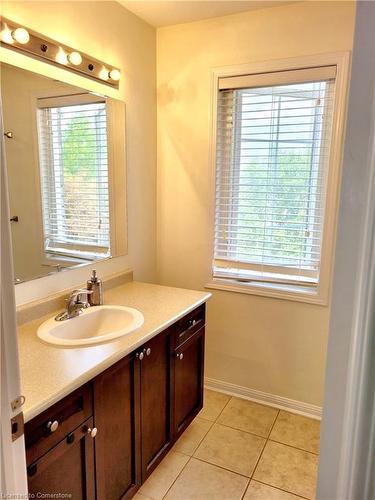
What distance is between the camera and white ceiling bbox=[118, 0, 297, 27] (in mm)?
2125

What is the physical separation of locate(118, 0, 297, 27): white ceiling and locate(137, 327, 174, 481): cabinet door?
1.89m

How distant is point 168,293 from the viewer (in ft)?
7.07

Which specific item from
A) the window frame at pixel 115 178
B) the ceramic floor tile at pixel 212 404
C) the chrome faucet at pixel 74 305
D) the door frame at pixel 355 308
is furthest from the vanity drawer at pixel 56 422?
the ceramic floor tile at pixel 212 404

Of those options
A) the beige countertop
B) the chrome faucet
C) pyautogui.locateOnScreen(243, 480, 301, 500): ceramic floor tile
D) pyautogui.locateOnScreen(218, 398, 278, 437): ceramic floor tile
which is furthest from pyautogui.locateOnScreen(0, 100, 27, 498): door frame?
pyautogui.locateOnScreen(218, 398, 278, 437): ceramic floor tile

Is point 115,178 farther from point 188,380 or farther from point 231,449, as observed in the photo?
point 231,449

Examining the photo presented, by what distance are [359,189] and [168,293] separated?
1.76 meters

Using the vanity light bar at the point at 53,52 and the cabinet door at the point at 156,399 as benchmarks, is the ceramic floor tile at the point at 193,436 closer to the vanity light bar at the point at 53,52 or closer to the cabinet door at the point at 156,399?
the cabinet door at the point at 156,399

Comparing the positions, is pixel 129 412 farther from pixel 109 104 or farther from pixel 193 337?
pixel 109 104

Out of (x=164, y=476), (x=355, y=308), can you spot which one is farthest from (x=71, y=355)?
(x=355, y=308)

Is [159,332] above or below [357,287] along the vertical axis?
below

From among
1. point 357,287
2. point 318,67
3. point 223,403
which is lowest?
point 223,403

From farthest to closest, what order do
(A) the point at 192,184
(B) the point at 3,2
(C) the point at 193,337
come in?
(A) the point at 192,184
(C) the point at 193,337
(B) the point at 3,2

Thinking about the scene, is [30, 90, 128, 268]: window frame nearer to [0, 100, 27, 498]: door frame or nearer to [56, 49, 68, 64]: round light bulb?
[56, 49, 68, 64]: round light bulb

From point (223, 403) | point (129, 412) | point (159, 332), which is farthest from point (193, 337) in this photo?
point (223, 403)
